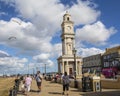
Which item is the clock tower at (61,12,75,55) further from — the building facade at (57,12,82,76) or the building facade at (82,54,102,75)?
the building facade at (82,54,102,75)

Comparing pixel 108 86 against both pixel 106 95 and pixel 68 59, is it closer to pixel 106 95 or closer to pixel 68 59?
pixel 106 95

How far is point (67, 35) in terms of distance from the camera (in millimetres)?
90875

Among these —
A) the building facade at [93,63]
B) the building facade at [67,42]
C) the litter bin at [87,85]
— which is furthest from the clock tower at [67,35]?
the litter bin at [87,85]

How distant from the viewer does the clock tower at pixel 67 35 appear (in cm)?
9012

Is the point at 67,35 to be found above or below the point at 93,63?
above

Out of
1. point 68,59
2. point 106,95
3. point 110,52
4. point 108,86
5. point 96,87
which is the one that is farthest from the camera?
point 110,52

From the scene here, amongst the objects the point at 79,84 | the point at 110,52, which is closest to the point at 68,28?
the point at 110,52

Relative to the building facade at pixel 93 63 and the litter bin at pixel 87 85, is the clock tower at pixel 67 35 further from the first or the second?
the litter bin at pixel 87 85

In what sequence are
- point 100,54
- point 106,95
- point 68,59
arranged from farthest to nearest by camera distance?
point 100,54
point 68,59
point 106,95

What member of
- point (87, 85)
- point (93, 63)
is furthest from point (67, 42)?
point (87, 85)

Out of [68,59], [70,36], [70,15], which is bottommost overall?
[68,59]

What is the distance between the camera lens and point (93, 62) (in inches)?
5861

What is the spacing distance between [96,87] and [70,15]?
225 feet

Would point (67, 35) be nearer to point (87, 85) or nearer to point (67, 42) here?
point (67, 42)
